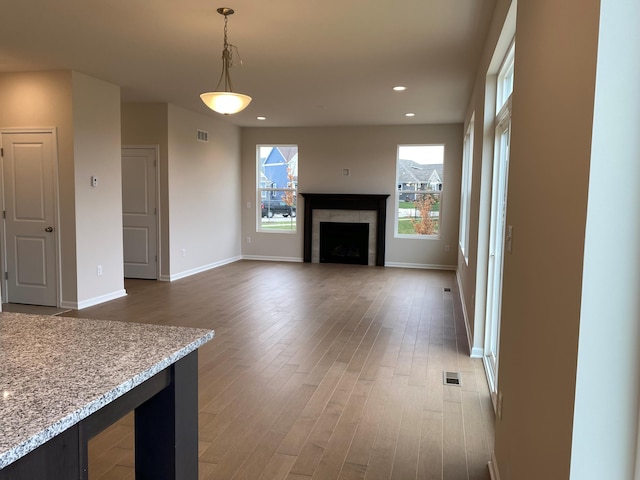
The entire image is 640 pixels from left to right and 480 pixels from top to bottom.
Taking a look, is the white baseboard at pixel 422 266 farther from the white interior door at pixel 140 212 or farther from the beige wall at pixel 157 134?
the white interior door at pixel 140 212

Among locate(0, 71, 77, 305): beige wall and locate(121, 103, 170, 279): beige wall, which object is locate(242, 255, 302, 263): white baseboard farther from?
locate(0, 71, 77, 305): beige wall

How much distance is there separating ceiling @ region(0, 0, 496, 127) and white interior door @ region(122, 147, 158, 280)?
0.98m

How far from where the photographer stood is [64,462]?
106cm

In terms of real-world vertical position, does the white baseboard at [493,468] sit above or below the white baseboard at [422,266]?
below

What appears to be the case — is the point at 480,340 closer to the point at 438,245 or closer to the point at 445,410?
the point at 445,410

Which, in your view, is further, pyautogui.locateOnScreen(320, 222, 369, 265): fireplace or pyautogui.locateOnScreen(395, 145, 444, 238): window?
pyautogui.locateOnScreen(320, 222, 369, 265): fireplace

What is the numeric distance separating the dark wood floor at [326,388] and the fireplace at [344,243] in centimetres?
289

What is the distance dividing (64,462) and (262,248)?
8.76 meters

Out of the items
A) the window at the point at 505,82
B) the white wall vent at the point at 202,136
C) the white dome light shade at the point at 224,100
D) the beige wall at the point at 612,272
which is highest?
the white wall vent at the point at 202,136

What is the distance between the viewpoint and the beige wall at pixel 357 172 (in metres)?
8.74

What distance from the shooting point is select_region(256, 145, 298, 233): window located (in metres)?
9.64

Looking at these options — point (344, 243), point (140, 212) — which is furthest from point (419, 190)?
point (140, 212)

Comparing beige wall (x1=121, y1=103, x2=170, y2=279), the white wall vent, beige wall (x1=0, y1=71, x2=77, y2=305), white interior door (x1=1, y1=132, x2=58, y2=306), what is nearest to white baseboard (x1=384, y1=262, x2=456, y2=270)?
the white wall vent

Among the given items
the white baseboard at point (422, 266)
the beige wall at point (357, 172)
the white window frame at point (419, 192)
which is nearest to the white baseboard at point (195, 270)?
the beige wall at point (357, 172)
